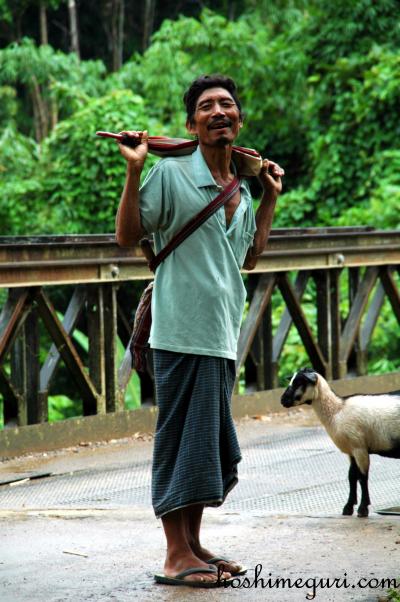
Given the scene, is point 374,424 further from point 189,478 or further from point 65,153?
point 65,153

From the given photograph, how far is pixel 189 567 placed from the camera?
161 inches

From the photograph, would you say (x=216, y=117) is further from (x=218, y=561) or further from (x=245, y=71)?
(x=245, y=71)

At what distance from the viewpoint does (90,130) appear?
679 inches

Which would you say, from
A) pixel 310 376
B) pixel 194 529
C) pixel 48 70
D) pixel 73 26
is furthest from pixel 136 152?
pixel 73 26

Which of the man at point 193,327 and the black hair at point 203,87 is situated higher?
the black hair at point 203,87

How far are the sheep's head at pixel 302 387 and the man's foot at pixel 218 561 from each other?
168cm

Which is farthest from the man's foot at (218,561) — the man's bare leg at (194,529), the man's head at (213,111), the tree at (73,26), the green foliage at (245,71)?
the tree at (73,26)

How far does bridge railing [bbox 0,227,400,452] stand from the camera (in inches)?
285

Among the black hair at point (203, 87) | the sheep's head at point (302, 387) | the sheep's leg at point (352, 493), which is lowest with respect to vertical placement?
the sheep's leg at point (352, 493)

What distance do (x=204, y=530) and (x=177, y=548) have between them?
0.86 metres

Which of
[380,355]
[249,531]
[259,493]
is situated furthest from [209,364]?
[380,355]

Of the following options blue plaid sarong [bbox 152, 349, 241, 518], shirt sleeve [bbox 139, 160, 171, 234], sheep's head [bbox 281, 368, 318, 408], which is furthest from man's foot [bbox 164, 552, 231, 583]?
sheep's head [bbox 281, 368, 318, 408]

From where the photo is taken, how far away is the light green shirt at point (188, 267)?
414cm

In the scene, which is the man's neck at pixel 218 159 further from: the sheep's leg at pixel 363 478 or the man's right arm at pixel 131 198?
the sheep's leg at pixel 363 478
